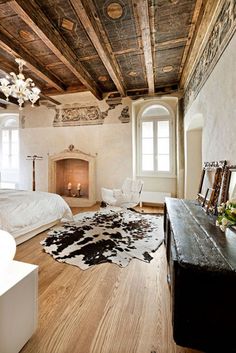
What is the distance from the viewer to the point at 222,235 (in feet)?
4.50

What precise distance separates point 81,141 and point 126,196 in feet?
8.20

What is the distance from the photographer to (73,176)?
628 centimetres

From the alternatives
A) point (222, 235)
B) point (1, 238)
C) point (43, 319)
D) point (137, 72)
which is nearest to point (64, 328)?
point (43, 319)

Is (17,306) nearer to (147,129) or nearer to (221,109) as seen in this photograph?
(221,109)

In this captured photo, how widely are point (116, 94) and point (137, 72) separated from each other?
129cm

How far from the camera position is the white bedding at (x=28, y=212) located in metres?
2.66

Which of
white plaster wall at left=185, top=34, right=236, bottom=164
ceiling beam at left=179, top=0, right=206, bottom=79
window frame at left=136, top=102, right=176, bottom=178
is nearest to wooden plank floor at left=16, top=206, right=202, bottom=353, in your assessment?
white plaster wall at left=185, top=34, right=236, bottom=164

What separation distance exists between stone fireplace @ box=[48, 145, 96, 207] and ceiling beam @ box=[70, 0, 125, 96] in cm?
273

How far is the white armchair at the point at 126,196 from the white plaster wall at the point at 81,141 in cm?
86

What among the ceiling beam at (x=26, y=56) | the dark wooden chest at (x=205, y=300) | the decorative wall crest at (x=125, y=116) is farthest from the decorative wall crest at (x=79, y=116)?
the dark wooden chest at (x=205, y=300)

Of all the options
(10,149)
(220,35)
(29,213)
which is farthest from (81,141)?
(220,35)

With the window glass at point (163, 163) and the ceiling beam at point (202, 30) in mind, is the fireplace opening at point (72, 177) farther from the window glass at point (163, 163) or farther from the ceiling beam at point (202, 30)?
the ceiling beam at point (202, 30)

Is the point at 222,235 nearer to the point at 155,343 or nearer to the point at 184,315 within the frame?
the point at 184,315

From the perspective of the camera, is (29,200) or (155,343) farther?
(29,200)
